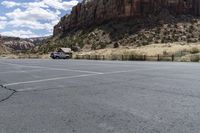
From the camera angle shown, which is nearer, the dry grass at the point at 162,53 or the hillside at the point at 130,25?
the dry grass at the point at 162,53

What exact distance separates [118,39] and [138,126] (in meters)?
95.9

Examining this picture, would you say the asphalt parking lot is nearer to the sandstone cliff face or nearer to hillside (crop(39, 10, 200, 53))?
hillside (crop(39, 10, 200, 53))

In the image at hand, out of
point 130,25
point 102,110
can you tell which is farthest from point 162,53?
point 102,110

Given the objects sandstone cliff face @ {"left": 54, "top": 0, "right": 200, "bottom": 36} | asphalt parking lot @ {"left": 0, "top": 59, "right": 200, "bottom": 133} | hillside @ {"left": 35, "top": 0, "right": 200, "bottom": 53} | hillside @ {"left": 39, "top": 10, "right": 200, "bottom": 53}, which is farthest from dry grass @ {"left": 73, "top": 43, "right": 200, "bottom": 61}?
sandstone cliff face @ {"left": 54, "top": 0, "right": 200, "bottom": 36}

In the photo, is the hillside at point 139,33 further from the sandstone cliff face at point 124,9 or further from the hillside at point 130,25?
the sandstone cliff face at point 124,9

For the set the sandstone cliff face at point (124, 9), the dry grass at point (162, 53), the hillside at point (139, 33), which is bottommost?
the dry grass at point (162, 53)

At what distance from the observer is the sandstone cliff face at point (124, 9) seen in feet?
377

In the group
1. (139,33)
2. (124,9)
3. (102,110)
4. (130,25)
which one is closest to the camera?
(102,110)

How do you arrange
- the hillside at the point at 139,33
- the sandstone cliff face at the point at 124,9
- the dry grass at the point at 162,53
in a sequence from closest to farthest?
the dry grass at the point at 162,53 → the hillside at the point at 139,33 → the sandstone cliff face at the point at 124,9

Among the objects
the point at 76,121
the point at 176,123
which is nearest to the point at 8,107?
the point at 76,121

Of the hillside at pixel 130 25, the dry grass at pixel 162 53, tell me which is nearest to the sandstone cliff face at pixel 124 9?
the hillside at pixel 130 25

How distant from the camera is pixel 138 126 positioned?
24.3ft

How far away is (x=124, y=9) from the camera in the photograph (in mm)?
116312

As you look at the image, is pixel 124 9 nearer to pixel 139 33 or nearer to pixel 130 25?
pixel 130 25
